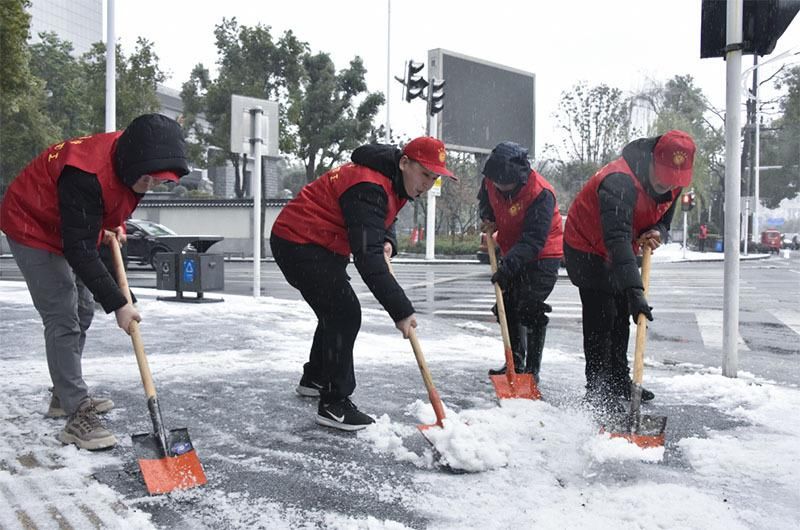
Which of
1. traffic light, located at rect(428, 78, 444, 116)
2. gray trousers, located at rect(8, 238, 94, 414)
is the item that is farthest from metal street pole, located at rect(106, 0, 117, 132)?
traffic light, located at rect(428, 78, 444, 116)

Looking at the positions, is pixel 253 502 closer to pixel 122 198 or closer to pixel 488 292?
pixel 122 198

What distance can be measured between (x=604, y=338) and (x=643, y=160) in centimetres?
107

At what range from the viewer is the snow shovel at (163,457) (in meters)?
2.86

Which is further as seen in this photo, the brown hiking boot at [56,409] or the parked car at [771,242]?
the parked car at [771,242]

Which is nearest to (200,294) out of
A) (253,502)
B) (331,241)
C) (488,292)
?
(488,292)

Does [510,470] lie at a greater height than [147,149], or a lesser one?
lesser

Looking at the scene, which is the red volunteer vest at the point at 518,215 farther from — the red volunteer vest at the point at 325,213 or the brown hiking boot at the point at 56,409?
the brown hiking boot at the point at 56,409

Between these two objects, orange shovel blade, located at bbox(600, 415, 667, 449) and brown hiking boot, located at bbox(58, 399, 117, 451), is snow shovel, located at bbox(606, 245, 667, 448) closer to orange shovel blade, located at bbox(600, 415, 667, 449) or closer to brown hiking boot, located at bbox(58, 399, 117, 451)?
orange shovel blade, located at bbox(600, 415, 667, 449)

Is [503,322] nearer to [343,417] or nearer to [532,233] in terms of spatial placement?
[532,233]

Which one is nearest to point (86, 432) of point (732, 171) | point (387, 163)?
point (387, 163)

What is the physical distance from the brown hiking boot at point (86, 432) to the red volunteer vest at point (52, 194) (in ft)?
2.49

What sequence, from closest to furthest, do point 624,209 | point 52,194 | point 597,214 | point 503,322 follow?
point 52,194 → point 624,209 → point 597,214 → point 503,322

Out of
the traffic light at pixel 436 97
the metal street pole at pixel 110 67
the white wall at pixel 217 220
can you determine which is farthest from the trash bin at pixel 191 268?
the white wall at pixel 217 220

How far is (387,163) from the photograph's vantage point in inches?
137
